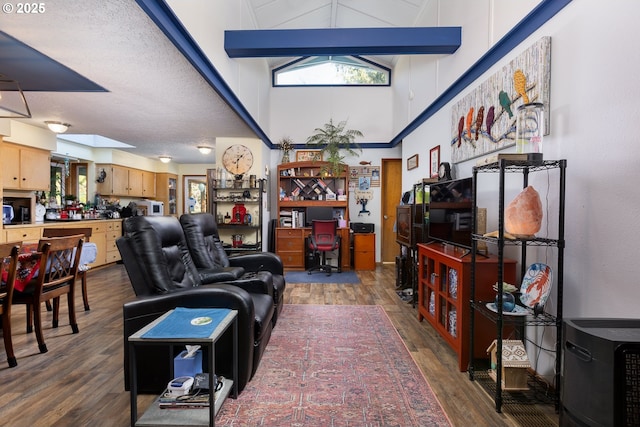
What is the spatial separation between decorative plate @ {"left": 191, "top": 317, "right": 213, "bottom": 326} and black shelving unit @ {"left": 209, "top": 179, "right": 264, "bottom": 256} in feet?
11.5

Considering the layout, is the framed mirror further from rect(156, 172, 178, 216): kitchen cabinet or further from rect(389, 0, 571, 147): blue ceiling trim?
rect(389, 0, 571, 147): blue ceiling trim

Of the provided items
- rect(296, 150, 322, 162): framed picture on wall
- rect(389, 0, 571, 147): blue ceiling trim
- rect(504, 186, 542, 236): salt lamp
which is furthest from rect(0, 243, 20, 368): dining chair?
rect(296, 150, 322, 162): framed picture on wall

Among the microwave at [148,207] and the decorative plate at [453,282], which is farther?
the microwave at [148,207]

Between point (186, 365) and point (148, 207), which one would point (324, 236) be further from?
point (148, 207)

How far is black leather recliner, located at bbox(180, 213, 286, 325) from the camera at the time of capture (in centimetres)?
303

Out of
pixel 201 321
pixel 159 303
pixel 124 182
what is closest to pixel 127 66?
pixel 159 303

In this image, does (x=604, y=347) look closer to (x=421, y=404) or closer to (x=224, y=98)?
(x=421, y=404)

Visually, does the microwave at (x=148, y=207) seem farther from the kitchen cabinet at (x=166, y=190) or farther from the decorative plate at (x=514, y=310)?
the decorative plate at (x=514, y=310)

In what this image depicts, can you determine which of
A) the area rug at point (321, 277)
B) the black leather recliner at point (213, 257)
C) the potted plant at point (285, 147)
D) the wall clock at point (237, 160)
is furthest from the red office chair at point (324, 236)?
the black leather recliner at point (213, 257)

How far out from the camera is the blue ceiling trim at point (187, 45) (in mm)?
2195

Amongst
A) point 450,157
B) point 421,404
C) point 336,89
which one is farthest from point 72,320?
point 336,89

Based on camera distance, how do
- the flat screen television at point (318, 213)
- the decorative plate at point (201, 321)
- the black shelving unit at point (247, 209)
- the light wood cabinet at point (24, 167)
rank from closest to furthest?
the decorative plate at point (201, 321) → the light wood cabinet at point (24, 167) → the black shelving unit at point (247, 209) → the flat screen television at point (318, 213)

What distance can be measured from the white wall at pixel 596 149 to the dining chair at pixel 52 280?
3704mm

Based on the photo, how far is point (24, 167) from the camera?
199 inches
